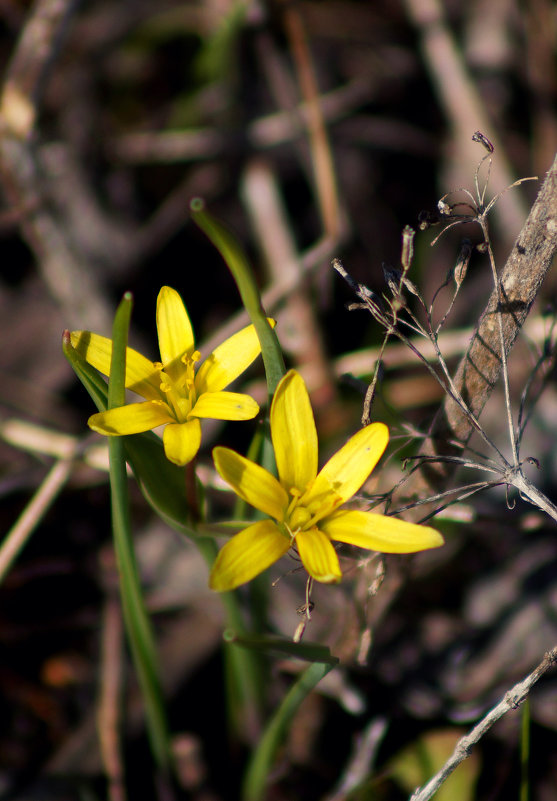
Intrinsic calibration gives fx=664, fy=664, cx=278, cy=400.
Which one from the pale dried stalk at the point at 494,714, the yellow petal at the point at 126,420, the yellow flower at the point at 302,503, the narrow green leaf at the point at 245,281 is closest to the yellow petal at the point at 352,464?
the yellow flower at the point at 302,503

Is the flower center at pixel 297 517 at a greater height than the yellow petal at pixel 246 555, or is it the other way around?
the yellow petal at pixel 246 555

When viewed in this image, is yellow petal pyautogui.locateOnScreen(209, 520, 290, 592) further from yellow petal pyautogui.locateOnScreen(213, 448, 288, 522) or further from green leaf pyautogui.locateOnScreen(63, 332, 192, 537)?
green leaf pyautogui.locateOnScreen(63, 332, 192, 537)

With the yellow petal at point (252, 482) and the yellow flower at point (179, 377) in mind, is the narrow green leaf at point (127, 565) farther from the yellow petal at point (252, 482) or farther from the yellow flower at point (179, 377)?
the yellow petal at point (252, 482)

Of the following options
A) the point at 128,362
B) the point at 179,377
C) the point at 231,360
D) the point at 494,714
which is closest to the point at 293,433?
the point at 231,360

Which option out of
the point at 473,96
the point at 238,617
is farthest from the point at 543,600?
the point at 473,96

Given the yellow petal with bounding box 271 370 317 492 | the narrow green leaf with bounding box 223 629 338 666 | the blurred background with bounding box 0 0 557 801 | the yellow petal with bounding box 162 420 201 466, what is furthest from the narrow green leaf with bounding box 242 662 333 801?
the yellow petal with bounding box 162 420 201 466

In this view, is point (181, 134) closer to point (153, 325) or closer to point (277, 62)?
point (277, 62)

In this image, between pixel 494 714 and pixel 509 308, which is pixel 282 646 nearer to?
pixel 494 714
